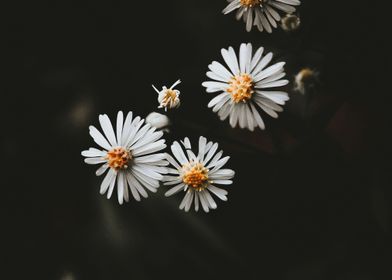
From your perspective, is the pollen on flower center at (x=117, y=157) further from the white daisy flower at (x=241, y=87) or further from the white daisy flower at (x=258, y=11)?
the white daisy flower at (x=258, y=11)

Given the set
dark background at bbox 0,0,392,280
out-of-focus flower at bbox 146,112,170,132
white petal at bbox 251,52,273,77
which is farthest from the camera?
dark background at bbox 0,0,392,280

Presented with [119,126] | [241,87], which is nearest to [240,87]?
[241,87]

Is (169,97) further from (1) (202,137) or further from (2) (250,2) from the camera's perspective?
(2) (250,2)

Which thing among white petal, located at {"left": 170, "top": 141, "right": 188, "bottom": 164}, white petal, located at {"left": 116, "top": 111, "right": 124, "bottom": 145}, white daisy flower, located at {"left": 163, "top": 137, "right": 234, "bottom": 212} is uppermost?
white petal, located at {"left": 116, "top": 111, "right": 124, "bottom": 145}

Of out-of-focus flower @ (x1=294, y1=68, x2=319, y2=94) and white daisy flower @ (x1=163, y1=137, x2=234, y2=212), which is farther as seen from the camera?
out-of-focus flower @ (x1=294, y1=68, x2=319, y2=94)

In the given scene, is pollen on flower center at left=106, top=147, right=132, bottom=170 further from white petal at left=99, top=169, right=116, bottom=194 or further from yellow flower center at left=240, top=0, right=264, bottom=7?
yellow flower center at left=240, top=0, right=264, bottom=7

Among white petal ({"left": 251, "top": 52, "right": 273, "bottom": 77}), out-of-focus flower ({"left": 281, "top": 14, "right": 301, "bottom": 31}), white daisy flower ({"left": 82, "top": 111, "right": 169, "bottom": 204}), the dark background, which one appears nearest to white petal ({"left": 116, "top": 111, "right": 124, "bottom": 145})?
white daisy flower ({"left": 82, "top": 111, "right": 169, "bottom": 204})
